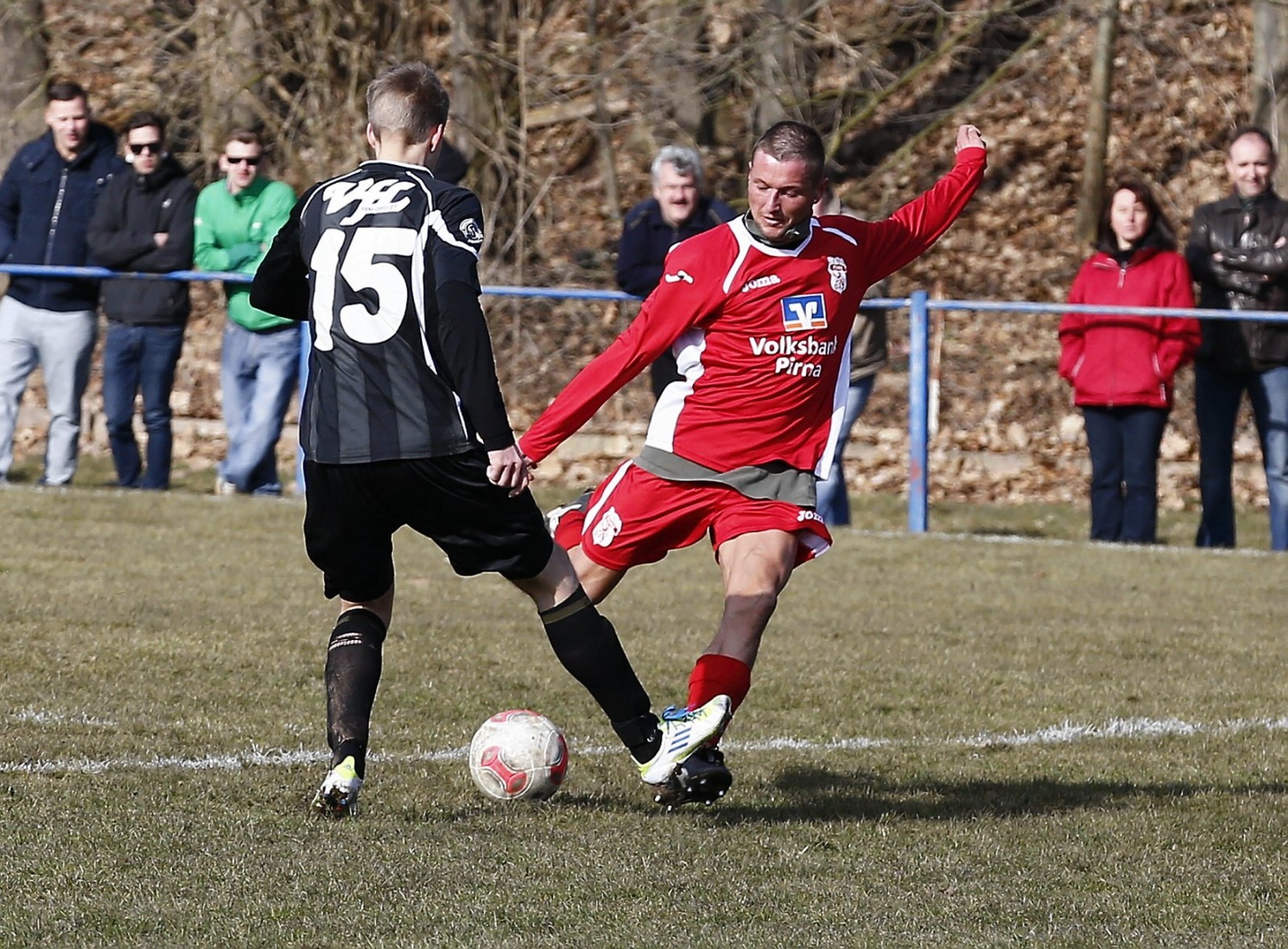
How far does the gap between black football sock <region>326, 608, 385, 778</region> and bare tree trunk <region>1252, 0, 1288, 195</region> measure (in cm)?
1088

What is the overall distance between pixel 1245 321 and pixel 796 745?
18.8ft

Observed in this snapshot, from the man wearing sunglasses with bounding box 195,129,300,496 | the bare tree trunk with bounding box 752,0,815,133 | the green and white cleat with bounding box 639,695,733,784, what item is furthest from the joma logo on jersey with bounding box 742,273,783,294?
the bare tree trunk with bounding box 752,0,815,133

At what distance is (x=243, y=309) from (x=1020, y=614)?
5.09 meters

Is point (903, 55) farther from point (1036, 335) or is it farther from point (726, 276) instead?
Answer: point (726, 276)

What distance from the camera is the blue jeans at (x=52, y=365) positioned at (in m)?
12.1

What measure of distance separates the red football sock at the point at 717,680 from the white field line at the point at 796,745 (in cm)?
83

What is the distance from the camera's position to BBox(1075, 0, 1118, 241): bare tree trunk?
16.9 meters

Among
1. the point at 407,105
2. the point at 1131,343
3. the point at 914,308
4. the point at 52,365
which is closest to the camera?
the point at 407,105

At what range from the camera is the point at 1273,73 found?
48.1 feet

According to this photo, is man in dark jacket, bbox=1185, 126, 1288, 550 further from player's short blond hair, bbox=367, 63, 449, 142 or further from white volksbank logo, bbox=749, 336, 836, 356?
player's short blond hair, bbox=367, 63, 449, 142

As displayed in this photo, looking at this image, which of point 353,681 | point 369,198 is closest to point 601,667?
point 353,681

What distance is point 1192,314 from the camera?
10.9 meters

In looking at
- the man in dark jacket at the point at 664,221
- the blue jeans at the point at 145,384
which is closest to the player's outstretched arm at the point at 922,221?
the man in dark jacket at the point at 664,221

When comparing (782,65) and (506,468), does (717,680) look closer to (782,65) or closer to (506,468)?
(506,468)
